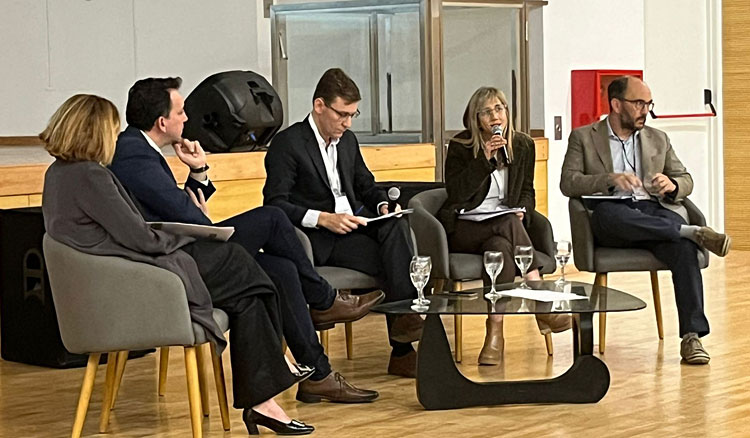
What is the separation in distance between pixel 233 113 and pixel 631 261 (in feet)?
7.71

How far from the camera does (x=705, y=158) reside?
34.6ft

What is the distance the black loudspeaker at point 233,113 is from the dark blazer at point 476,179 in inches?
62.4

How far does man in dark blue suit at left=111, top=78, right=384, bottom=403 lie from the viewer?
15.1 feet

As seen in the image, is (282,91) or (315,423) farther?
(282,91)

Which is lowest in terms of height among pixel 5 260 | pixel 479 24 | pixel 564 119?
pixel 5 260

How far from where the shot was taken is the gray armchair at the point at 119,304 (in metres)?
4.31

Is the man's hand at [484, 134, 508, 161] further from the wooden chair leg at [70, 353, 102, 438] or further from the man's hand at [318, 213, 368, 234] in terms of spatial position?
the wooden chair leg at [70, 353, 102, 438]

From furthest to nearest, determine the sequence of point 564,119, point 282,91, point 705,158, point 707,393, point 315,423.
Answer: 1. point 705,158
2. point 564,119
3. point 282,91
4. point 707,393
5. point 315,423

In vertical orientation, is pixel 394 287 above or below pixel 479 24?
below

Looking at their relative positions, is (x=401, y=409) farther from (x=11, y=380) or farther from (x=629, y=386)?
(x=11, y=380)

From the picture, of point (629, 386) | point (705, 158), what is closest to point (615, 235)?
point (629, 386)

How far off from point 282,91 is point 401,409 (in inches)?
146

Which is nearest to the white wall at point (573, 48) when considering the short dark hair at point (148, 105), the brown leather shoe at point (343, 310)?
the brown leather shoe at point (343, 310)

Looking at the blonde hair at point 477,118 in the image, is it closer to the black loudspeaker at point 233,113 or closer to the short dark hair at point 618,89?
the short dark hair at point 618,89
